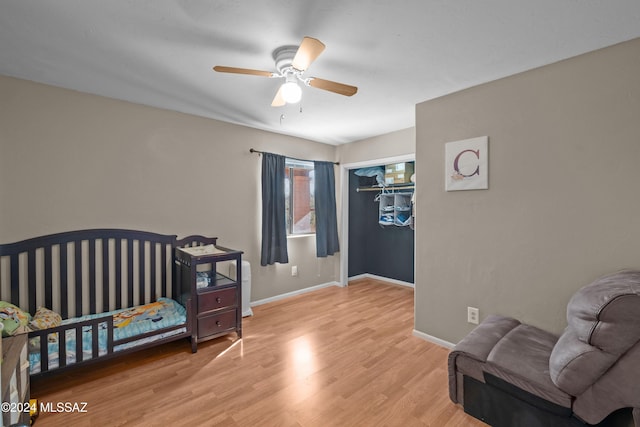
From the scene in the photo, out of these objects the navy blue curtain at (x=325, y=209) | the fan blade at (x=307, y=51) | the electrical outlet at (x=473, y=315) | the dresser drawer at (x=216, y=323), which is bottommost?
the dresser drawer at (x=216, y=323)

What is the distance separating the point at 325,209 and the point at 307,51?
3.01 metres

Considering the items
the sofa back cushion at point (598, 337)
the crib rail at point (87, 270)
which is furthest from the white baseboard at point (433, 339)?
the crib rail at point (87, 270)

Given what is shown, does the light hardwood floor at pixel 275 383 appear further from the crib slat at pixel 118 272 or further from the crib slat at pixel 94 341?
→ the crib slat at pixel 118 272

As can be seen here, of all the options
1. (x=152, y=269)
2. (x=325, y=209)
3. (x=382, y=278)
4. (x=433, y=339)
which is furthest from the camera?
(x=382, y=278)

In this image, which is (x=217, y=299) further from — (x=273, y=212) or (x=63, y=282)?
(x=273, y=212)

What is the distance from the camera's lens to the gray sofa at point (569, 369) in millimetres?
1365

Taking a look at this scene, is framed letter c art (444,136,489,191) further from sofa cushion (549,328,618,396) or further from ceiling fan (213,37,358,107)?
sofa cushion (549,328,618,396)

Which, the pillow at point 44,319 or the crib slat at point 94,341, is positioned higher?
the pillow at point 44,319

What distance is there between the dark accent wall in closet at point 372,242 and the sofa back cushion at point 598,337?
10.3 ft

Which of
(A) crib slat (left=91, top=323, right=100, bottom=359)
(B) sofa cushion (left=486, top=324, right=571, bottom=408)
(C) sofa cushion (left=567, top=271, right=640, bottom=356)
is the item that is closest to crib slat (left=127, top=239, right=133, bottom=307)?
(A) crib slat (left=91, top=323, right=100, bottom=359)

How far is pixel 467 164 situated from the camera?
8.32 ft

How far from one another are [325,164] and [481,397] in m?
3.42

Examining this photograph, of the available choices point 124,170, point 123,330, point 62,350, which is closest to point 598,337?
point 123,330

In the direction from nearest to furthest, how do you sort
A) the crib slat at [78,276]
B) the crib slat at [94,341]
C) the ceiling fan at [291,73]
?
the ceiling fan at [291,73] < the crib slat at [94,341] < the crib slat at [78,276]
